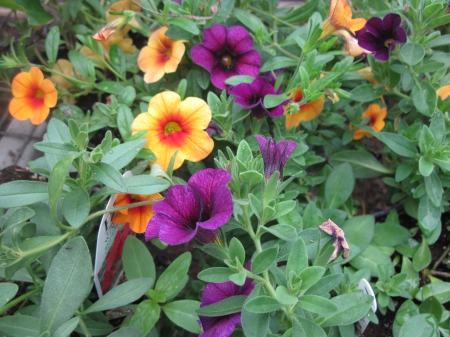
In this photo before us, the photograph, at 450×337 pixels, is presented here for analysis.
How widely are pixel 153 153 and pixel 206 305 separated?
0.35 m

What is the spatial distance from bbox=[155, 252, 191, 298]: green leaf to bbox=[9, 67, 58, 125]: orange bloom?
1.83 feet

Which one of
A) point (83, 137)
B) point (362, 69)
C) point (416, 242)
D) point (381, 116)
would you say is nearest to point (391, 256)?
point (416, 242)

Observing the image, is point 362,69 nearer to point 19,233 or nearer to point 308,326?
point 308,326

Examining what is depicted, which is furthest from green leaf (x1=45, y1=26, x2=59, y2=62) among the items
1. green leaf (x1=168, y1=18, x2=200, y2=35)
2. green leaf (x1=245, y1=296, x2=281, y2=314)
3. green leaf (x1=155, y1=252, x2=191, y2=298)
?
green leaf (x1=245, y1=296, x2=281, y2=314)

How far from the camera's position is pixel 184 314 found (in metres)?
0.90

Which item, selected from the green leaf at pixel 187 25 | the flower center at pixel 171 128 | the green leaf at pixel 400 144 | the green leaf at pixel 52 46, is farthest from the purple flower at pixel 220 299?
the green leaf at pixel 52 46

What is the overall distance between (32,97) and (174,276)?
2.15 ft

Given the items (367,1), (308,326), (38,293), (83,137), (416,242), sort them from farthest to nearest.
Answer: (367,1), (416,242), (38,293), (83,137), (308,326)

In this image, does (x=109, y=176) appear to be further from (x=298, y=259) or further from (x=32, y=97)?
(x=32, y=97)

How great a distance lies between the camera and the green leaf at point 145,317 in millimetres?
851

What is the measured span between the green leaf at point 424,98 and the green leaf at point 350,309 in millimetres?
492

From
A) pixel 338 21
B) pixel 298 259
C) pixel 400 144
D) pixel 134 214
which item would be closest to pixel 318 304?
pixel 298 259

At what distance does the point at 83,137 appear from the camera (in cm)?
78

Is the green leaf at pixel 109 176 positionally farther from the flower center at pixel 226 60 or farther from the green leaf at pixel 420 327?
the green leaf at pixel 420 327
